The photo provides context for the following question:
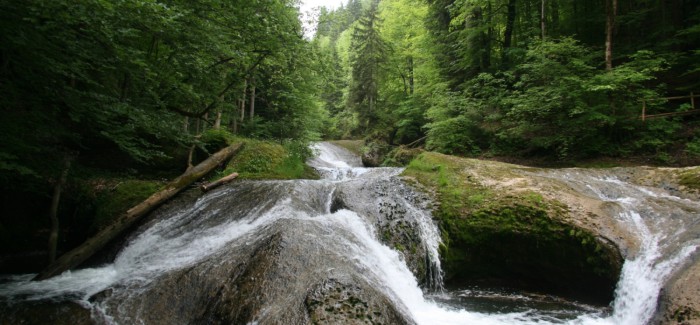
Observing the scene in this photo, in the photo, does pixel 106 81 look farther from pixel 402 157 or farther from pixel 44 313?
pixel 402 157

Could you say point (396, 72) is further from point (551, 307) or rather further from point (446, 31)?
point (551, 307)

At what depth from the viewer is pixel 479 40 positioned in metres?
17.8

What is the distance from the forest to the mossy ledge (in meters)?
5.82

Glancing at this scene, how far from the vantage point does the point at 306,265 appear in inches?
173

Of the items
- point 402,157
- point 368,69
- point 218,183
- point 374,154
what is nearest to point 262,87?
point 218,183

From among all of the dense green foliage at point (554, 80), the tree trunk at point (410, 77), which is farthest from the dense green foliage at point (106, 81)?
the tree trunk at point (410, 77)

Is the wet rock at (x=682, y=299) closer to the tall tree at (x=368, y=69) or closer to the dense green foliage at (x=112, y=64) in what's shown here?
the dense green foliage at (x=112, y=64)

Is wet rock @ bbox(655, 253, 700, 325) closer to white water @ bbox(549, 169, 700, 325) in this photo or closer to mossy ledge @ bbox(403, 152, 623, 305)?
white water @ bbox(549, 169, 700, 325)

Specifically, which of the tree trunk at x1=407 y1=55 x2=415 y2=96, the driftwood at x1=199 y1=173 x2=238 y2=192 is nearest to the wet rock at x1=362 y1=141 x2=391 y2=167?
the tree trunk at x1=407 y1=55 x2=415 y2=96

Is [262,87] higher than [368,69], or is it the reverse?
[368,69]

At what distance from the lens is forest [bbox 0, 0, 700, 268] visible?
467cm

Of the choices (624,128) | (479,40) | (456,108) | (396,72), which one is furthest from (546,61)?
(396,72)

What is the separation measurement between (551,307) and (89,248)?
8495mm

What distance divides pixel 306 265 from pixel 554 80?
11609mm
